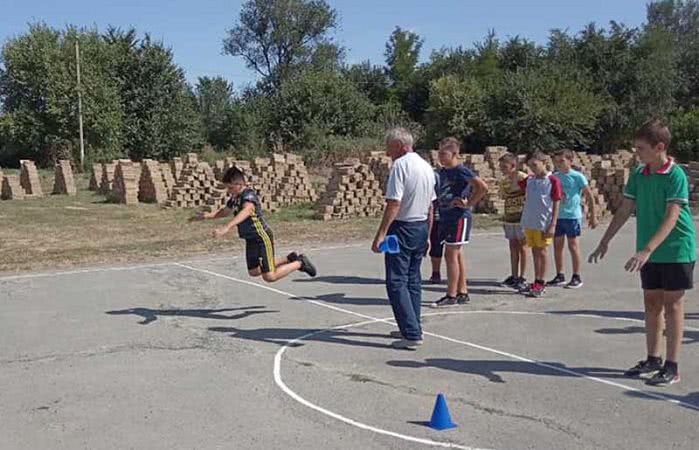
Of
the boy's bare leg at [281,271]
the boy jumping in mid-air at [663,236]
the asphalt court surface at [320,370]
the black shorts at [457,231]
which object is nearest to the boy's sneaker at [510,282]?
the asphalt court surface at [320,370]

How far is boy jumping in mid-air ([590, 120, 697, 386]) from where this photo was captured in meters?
5.78

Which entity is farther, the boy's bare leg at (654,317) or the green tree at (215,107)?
the green tree at (215,107)

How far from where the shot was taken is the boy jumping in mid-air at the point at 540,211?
9.78 m

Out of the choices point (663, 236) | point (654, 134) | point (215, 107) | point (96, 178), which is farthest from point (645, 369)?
point (215, 107)

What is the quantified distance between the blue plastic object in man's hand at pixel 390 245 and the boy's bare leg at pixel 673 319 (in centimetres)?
237

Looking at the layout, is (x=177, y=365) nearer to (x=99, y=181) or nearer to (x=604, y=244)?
(x=604, y=244)

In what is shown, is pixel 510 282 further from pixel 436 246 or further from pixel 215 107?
pixel 215 107

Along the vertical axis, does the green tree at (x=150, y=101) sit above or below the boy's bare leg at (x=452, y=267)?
above

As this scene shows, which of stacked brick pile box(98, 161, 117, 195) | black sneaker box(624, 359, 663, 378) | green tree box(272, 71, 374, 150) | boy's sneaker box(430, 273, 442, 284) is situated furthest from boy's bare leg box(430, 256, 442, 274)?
green tree box(272, 71, 374, 150)

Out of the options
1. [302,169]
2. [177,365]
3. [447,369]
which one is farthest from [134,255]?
[302,169]

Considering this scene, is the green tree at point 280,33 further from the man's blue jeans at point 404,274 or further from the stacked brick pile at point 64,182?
the man's blue jeans at point 404,274

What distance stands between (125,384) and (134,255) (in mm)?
8350

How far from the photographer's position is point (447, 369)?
6.61m

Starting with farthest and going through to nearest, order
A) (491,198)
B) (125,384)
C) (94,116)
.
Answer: (94,116) < (491,198) < (125,384)
